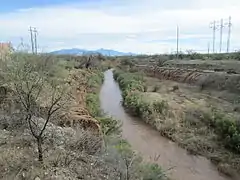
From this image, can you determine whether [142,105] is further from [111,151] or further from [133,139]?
[111,151]

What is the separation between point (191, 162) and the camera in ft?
52.4

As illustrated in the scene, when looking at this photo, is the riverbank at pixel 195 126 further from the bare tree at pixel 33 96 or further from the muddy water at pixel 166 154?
the bare tree at pixel 33 96

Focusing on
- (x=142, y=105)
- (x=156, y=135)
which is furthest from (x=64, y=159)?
(x=142, y=105)

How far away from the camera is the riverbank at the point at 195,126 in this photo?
16.4 metres

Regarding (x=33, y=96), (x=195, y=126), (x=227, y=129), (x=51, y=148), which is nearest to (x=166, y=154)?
(x=227, y=129)

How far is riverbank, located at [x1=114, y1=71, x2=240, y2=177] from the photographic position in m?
16.4

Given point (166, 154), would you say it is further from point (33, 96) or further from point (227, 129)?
point (33, 96)

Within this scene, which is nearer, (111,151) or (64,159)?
(64,159)

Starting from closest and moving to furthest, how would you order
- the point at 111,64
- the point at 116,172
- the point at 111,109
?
the point at 116,172
the point at 111,109
the point at 111,64

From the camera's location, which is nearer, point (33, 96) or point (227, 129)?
point (33, 96)

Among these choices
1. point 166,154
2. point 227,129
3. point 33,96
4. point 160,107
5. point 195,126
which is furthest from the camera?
point 160,107

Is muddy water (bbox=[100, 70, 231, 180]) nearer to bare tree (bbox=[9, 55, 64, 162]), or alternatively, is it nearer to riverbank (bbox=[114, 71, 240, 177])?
riverbank (bbox=[114, 71, 240, 177])

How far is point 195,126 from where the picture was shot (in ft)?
68.9

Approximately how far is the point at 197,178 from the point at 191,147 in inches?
157
